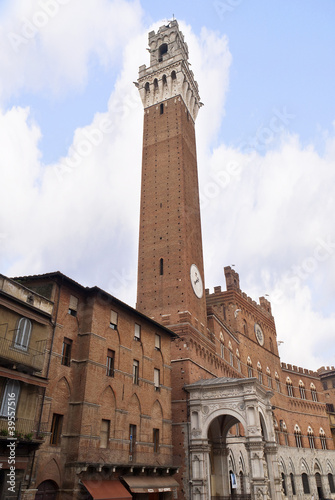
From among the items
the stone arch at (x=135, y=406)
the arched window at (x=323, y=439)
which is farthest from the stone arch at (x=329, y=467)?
the stone arch at (x=135, y=406)

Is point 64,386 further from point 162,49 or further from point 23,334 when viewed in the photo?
point 162,49

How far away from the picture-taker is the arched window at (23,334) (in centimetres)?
1697

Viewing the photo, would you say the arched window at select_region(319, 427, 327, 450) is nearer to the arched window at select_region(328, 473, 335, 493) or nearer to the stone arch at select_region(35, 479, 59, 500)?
the arched window at select_region(328, 473, 335, 493)

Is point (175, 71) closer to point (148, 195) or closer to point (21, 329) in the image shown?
point (148, 195)

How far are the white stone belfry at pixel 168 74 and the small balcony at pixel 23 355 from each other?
33.0 m

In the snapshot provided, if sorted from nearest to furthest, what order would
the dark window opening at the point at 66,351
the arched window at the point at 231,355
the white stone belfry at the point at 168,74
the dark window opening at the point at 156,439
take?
the dark window opening at the point at 66,351
the dark window opening at the point at 156,439
the arched window at the point at 231,355
the white stone belfry at the point at 168,74

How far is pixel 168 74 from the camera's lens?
44.5 m

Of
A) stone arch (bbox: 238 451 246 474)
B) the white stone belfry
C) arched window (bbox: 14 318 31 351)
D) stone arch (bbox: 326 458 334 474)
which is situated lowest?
stone arch (bbox: 238 451 246 474)

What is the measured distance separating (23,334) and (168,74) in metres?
35.6

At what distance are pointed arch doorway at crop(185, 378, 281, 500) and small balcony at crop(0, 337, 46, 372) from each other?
1302 cm

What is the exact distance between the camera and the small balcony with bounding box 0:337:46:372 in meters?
16.1

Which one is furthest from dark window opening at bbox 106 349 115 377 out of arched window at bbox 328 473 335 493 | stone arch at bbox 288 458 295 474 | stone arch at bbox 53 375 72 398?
arched window at bbox 328 473 335 493

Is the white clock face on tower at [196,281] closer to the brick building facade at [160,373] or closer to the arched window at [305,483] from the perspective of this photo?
the brick building facade at [160,373]

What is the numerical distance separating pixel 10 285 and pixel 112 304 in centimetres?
679
